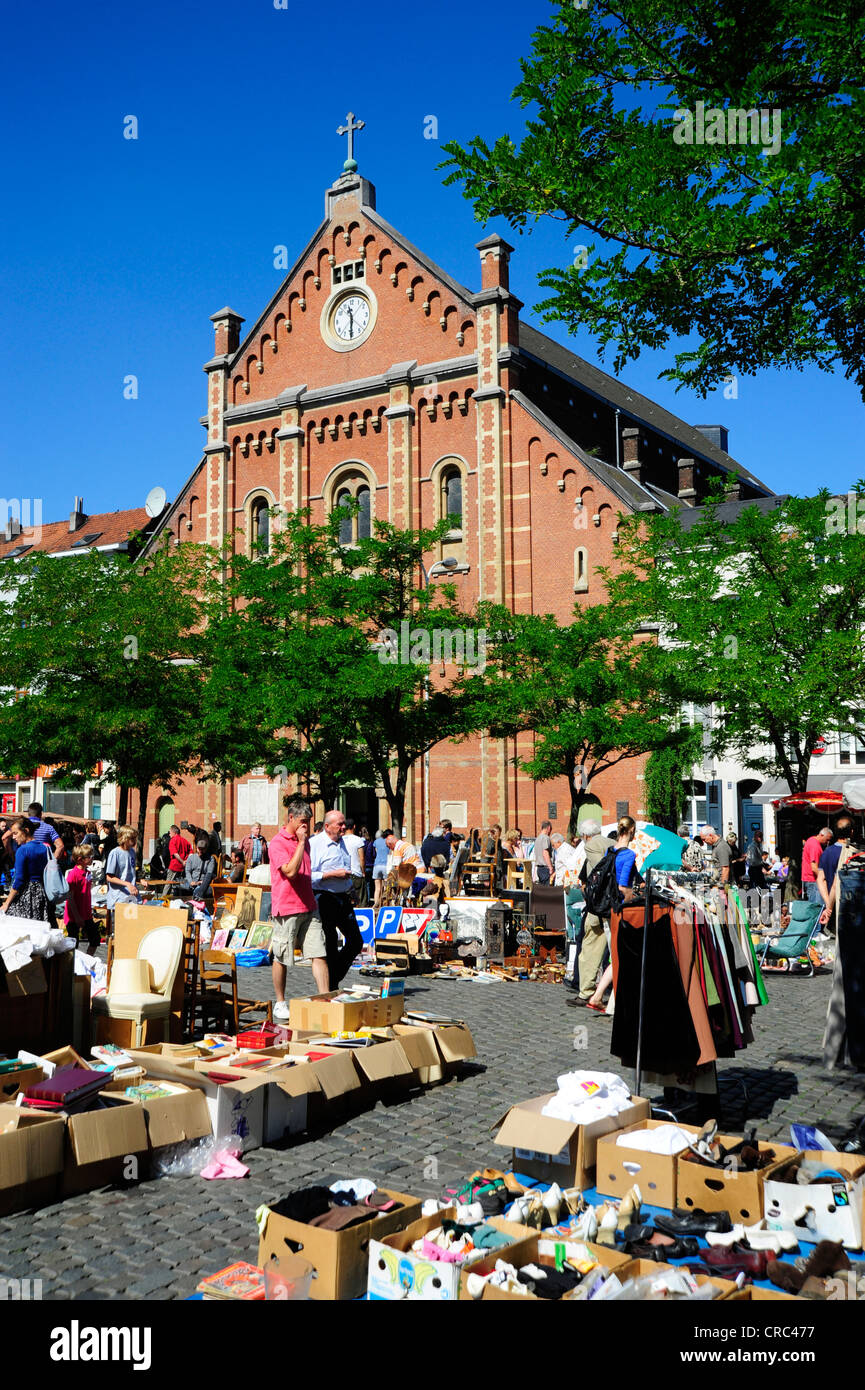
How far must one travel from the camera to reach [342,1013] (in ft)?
25.7

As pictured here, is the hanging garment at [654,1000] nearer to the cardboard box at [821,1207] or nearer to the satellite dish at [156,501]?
the cardboard box at [821,1207]

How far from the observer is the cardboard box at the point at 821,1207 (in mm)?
4520

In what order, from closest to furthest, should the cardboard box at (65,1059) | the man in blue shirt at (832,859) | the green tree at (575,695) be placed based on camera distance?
the cardboard box at (65,1059)
the man in blue shirt at (832,859)
the green tree at (575,695)

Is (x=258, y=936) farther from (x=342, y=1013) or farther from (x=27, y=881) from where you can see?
(x=342, y=1013)

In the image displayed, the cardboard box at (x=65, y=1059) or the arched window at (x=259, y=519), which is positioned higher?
the arched window at (x=259, y=519)

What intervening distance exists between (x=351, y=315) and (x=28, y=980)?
29450 mm

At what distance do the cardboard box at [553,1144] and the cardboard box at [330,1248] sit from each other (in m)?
1.30

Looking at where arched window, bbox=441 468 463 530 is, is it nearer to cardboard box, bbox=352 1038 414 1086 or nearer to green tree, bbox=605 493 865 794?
green tree, bbox=605 493 865 794

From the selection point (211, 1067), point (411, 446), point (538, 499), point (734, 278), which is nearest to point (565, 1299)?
point (211, 1067)

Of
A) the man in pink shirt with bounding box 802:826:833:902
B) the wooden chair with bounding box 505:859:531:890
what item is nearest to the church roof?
the wooden chair with bounding box 505:859:531:890

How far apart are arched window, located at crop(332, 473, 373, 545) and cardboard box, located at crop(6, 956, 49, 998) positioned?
2569 cm

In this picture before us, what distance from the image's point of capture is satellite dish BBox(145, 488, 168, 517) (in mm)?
43531

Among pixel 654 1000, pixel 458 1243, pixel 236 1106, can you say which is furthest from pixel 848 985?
pixel 236 1106

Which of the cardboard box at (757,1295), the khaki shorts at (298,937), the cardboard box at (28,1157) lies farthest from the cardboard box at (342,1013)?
the cardboard box at (757,1295)
